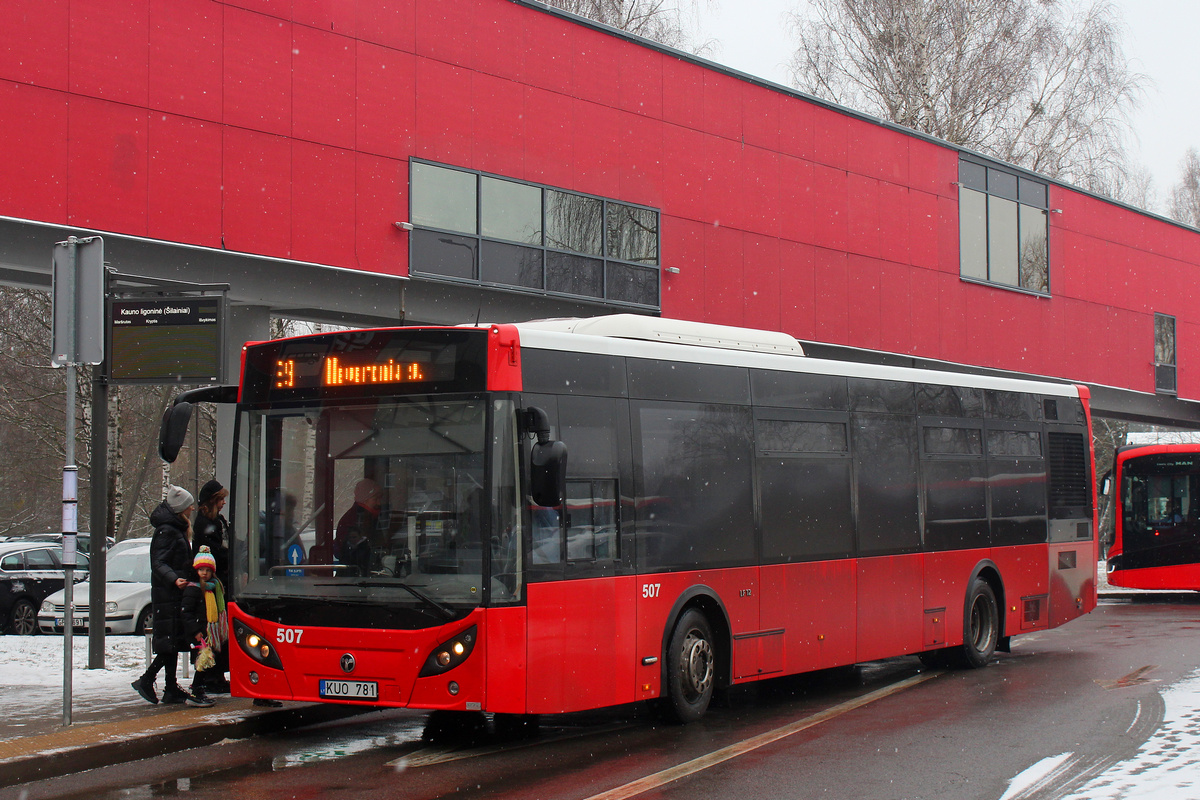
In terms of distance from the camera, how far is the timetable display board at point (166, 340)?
12.3 metres

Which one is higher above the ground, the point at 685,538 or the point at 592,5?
the point at 592,5

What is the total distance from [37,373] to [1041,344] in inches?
1071

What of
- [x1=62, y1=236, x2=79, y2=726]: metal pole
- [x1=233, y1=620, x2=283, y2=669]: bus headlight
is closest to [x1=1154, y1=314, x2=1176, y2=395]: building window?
[x1=233, y1=620, x2=283, y2=669]: bus headlight

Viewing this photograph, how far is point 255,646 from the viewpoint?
932cm

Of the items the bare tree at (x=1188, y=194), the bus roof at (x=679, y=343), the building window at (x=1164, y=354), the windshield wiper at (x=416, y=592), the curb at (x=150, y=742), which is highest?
the bare tree at (x=1188, y=194)

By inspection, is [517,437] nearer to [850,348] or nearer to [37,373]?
[850,348]

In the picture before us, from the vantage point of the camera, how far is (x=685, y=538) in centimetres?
1034

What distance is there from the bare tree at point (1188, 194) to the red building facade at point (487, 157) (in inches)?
1555

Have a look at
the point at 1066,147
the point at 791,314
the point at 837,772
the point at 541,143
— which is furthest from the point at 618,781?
the point at 1066,147

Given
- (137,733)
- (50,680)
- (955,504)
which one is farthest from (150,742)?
(955,504)

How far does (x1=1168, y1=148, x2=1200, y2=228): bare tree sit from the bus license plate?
2764 inches

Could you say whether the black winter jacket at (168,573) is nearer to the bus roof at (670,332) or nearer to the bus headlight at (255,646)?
the bus headlight at (255,646)

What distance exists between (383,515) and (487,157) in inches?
562

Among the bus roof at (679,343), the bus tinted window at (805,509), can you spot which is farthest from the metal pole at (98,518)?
the bus tinted window at (805,509)
